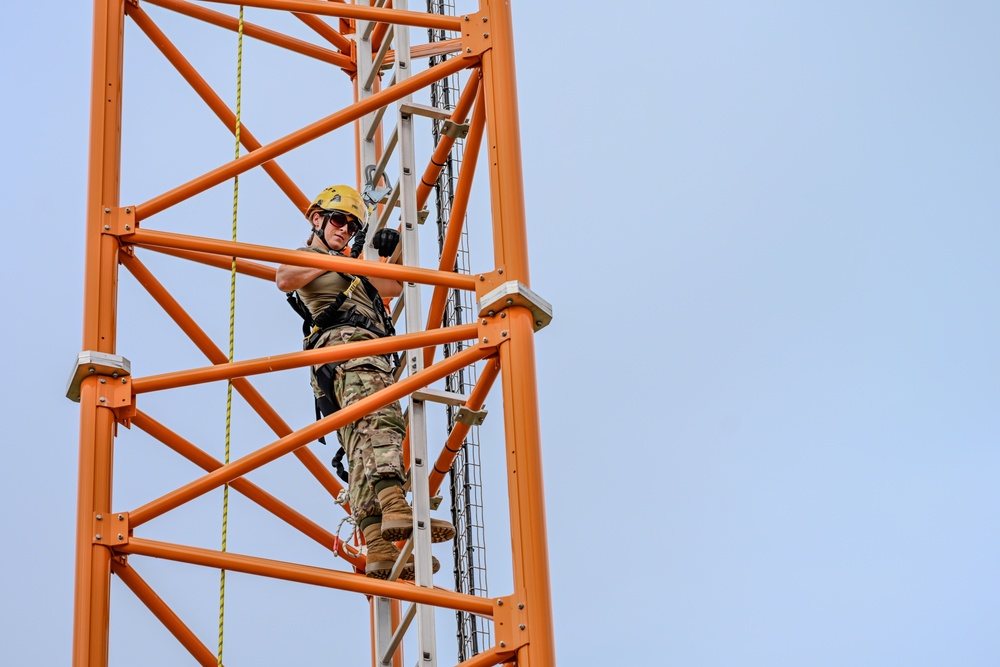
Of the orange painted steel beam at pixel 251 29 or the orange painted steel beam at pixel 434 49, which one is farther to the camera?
the orange painted steel beam at pixel 434 49

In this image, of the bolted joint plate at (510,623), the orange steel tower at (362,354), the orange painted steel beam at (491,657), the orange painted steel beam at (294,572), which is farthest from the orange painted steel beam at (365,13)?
the orange painted steel beam at (491,657)

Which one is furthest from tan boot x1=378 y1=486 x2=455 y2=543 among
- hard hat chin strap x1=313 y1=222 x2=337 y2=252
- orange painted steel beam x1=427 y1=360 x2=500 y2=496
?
hard hat chin strap x1=313 y1=222 x2=337 y2=252

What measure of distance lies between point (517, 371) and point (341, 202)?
9.80ft

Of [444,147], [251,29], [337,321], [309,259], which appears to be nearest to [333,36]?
[251,29]

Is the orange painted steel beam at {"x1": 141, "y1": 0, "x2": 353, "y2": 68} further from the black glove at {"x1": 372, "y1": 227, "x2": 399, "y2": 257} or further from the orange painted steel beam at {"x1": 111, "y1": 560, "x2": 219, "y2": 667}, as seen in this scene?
the orange painted steel beam at {"x1": 111, "y1": 560, "x2": 219, "y2": 667}

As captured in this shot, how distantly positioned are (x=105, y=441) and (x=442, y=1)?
741 centimetres

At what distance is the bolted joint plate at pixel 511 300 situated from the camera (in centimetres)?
1293

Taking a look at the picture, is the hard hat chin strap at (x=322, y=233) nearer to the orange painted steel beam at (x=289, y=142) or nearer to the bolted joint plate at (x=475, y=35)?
the orange painted steel beam at (x=289, y=142)

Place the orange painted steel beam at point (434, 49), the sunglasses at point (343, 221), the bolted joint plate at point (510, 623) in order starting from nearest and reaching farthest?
the bolted joint plate at point (510, 623) < the sunglasses at point (343, 221) < the orange painted steel beam at point (434, 49)

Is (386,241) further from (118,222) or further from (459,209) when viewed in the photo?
(118,222)

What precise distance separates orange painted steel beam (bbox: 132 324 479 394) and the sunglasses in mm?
1882

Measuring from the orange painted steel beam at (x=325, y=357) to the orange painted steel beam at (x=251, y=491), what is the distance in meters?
0.56

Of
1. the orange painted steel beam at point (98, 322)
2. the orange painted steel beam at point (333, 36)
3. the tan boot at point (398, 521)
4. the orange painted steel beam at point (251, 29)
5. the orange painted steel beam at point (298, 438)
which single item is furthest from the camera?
the orange painted steel beam at point (333, 36)

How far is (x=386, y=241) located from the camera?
15.0 m
